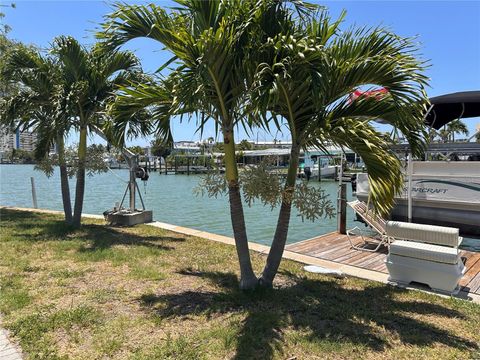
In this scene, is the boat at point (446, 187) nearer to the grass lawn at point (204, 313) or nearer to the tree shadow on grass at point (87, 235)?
the grass lawn at point (204, 313)

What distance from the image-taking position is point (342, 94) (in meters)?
4.22

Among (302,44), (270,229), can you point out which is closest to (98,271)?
(302,44)

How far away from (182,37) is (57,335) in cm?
294

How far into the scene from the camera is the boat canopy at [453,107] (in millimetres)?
9281

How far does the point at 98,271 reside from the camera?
5.42 meters

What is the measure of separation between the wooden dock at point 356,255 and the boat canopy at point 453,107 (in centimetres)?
354

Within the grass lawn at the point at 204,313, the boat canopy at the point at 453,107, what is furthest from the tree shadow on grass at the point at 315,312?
the boat canopy at the point at 453,107

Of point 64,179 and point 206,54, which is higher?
point 206,54

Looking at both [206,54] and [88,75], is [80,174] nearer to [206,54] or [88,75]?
[88,75]

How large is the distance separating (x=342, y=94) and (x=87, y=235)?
6.10 metres

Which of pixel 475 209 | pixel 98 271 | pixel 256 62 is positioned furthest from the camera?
pixel 475 209

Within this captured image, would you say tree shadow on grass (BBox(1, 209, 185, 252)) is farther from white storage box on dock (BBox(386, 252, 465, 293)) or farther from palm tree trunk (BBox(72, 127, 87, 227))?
white storage box on dock (BBox(386, 252, 465, 293))

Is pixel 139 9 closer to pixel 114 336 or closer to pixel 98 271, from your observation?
pixel 114 336

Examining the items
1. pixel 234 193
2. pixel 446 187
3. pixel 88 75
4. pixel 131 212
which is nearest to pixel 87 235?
pixel 131 212
